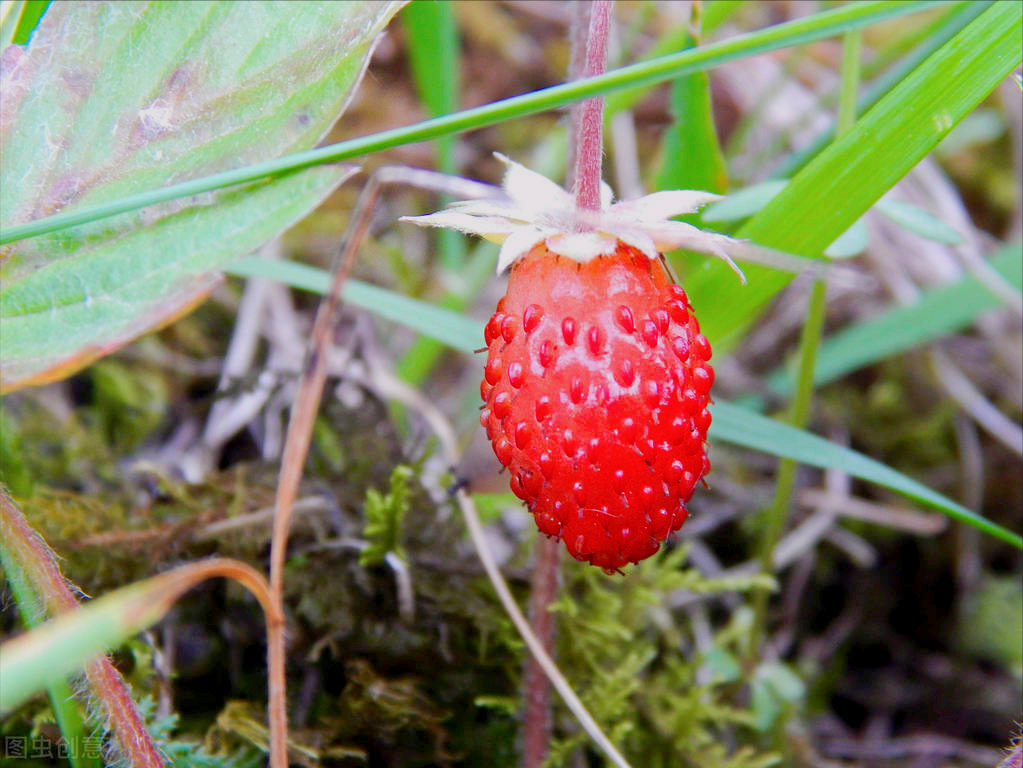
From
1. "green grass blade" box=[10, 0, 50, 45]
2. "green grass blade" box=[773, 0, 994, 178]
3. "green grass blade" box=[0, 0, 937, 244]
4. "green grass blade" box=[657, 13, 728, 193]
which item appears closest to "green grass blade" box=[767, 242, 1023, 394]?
"green grass blade" box=[773, 0, 994, 178]

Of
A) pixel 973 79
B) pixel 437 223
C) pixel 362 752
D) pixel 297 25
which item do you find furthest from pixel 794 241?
pixel 362 752

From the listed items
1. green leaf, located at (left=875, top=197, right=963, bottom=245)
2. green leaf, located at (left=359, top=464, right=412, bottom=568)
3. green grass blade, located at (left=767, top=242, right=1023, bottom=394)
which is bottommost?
green leaf, located at (left=359, top=464, right=412, bottom=568)

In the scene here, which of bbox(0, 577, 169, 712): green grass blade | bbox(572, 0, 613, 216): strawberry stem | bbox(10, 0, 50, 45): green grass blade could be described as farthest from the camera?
bbox(10, 0, 50, 45): green grass blade

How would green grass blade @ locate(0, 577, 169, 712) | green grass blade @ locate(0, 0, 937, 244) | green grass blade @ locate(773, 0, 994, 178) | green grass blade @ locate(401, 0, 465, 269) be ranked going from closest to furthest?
green grass blade @ locate(0, 577, 169, 712), green grass blade @ locate(0, 0, 937, 244), green grass blade @ locate(773, 0, 994, 178), green grass blade @ locate(401, 0, 465, 269)

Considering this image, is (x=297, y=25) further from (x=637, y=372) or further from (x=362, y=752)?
(x=362, y=752)

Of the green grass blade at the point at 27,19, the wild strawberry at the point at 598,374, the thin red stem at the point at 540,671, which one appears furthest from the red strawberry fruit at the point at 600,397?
the green grass blade at the point at 27,19

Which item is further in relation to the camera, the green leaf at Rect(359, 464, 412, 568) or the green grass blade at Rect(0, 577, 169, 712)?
the green leaf at Rect(359, 464, 412, 568)

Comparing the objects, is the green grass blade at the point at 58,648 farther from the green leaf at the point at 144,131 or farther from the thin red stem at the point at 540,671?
the thin red stem at the point at 540,671

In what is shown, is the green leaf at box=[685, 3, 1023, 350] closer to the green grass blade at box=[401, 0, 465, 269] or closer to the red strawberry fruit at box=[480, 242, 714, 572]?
the red strawberry fruit at box=[480, 242, 714, 572]
